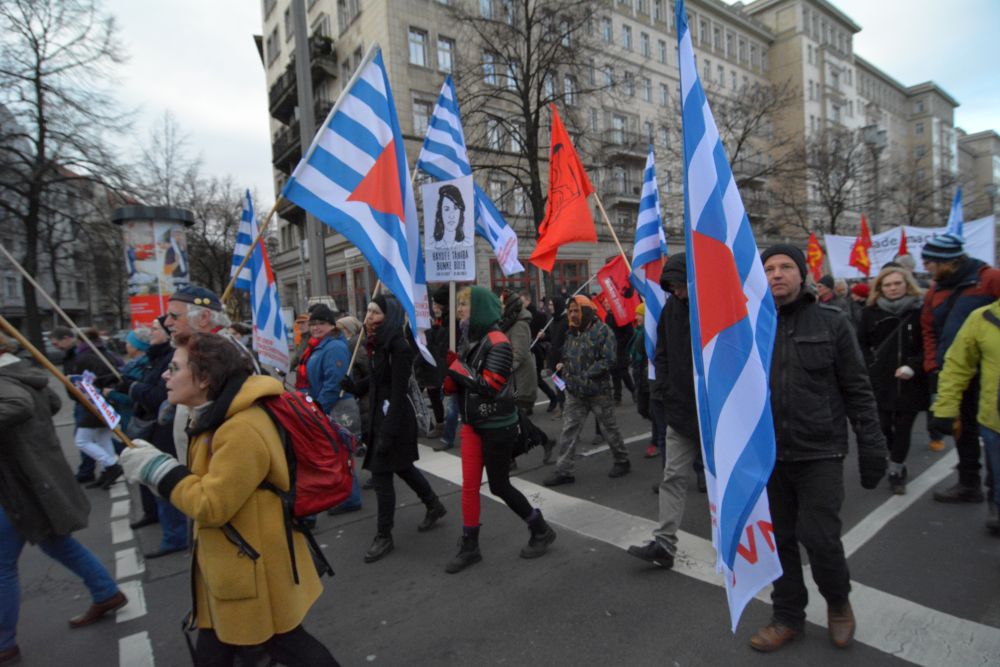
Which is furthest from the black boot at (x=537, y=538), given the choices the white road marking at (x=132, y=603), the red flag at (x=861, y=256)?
the red flag at (x=861, y=256)

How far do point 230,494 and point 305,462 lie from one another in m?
0.32

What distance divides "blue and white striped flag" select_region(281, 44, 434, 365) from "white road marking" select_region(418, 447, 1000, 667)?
2026 millimetres

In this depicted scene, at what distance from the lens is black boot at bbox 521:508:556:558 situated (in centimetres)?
380

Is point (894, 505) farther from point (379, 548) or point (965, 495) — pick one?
point (379, 548)

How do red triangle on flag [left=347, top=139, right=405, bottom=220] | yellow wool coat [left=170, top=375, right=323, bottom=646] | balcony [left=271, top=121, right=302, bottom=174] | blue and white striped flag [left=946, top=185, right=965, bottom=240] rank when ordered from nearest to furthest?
yellow wool coat [left=170, top=375, right=323, bottom=646], red triangle on flag [left=347, top=139, right=405, bottom=220], blue and white striped flag [left=946, top=185, right=965, bottom=240], balcony [left=271, top=121, right=302, bottom=174]

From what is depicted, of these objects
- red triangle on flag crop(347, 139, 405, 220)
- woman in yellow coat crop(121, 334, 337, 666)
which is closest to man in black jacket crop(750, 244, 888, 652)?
woman in yellow coat crop(121, 334, 337, 666)

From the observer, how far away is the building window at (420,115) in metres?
24.9

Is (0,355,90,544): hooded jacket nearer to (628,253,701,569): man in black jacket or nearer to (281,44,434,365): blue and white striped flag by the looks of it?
(281,44,434,365): blue and white striped flag

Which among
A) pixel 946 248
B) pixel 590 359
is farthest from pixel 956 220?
pixel 590 359

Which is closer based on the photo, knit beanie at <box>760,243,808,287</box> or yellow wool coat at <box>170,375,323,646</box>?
yellow wool coat at <box>170,375,323,646</box>

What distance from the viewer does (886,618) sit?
287 centimetres

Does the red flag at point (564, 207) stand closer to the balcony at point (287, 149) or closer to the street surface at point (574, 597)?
the street surface at point (574, 597)

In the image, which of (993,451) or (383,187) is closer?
(993,451)

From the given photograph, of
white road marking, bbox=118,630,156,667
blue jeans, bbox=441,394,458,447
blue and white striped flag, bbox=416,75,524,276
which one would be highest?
blue and white striped flag, bbox=416,75,524,276
